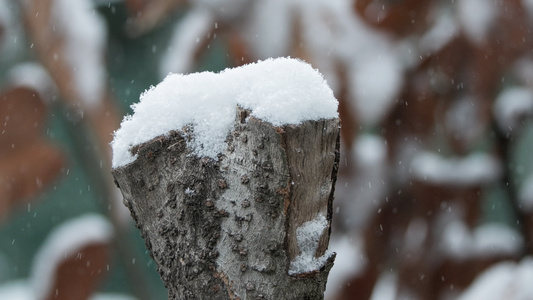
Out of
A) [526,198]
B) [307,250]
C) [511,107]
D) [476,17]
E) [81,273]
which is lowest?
[307,250]

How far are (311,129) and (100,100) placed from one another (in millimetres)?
1067

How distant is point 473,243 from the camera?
4.20 feet

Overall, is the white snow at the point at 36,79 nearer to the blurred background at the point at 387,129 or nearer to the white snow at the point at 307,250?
the blurred background at the point at 387,129

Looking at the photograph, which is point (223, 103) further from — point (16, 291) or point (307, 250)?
point (16, 291)

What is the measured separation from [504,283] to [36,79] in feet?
3.26

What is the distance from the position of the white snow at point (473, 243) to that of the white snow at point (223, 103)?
0.91 metres

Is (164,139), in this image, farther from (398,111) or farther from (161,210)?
(398,111)

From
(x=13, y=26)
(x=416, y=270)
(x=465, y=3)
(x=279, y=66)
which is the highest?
(x=465, y=3)

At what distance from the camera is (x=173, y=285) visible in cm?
45

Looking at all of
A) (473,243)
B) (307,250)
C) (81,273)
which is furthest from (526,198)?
(307,250)

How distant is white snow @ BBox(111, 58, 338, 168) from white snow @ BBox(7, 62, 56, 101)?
0.92m

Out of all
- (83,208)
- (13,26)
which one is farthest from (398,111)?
(83,208)

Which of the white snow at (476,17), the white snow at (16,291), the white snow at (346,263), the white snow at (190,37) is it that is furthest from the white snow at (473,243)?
the white snow at (16,291)

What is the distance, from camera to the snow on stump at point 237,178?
39cm
